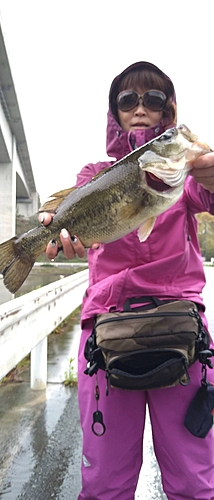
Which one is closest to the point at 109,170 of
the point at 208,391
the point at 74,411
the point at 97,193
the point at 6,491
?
the point at 97,193

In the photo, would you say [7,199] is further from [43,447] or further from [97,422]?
[97,422]

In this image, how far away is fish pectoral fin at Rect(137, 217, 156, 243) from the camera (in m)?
2.12

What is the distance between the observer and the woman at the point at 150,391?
2.17 meters

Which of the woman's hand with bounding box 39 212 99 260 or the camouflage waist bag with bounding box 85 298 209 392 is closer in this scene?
the camouflage waist bag with bounding box 85 298 209 392

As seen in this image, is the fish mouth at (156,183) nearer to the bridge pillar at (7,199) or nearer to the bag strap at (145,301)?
the bag strap at (145,301)

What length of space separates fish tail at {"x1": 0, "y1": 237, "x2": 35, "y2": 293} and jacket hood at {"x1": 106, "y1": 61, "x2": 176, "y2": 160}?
0.83m

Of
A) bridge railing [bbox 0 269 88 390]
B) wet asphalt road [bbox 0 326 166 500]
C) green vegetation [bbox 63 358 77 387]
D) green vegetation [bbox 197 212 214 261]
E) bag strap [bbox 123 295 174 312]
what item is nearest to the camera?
bag strap [bbox 123 295 174 312]

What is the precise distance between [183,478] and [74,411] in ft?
7.21

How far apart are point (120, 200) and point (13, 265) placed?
77cm

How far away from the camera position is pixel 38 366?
460cm

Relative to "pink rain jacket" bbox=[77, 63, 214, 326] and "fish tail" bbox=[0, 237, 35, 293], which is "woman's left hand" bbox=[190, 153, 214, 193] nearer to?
"pink rain jacket" bbox=[77, 63, 214, 326]

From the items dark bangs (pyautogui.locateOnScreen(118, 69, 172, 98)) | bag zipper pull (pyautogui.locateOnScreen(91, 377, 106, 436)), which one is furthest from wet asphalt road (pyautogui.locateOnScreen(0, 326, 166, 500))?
dark bangs (pyautogui.locateOnScreen(118, 69, 172, 98))

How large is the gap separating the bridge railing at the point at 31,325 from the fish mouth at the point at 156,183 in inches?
55.5

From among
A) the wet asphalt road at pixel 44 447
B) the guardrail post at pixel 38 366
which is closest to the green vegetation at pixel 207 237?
the guardrail post at pixel 38 366
